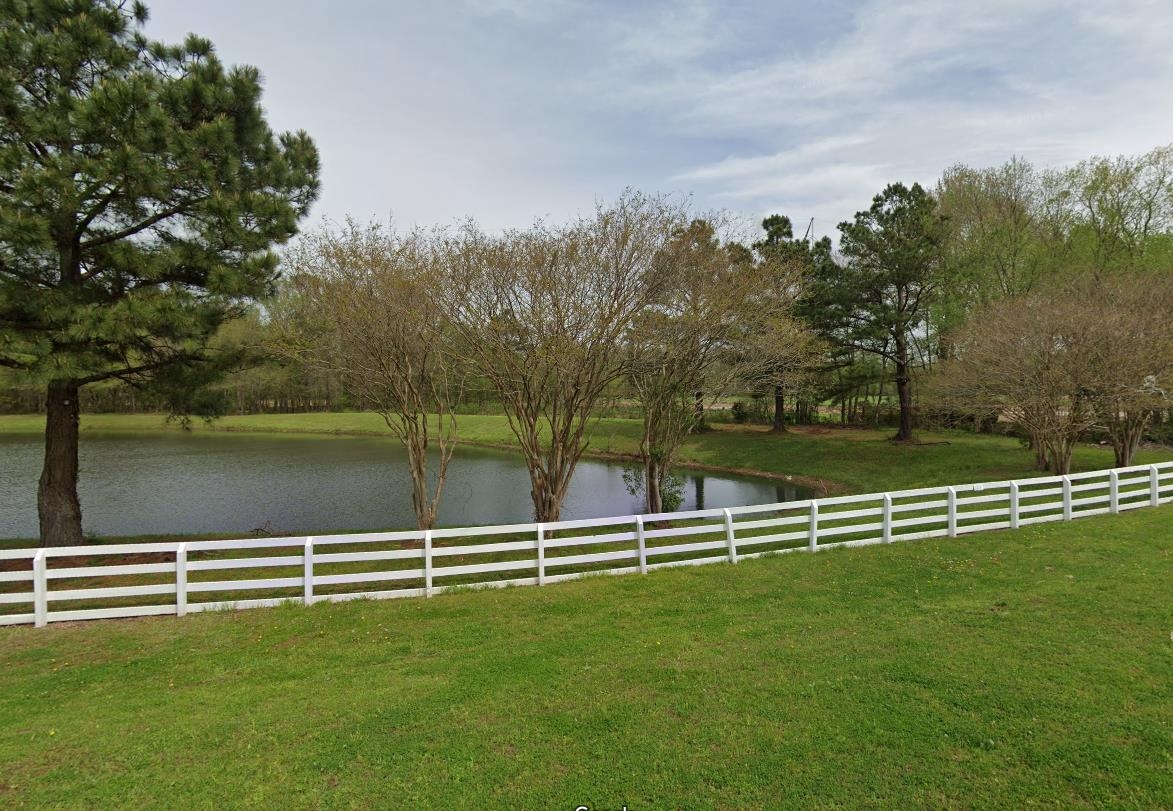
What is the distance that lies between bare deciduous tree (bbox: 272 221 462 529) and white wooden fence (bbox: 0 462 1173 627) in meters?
3.59

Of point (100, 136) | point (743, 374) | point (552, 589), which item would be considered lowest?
point (552, 589)

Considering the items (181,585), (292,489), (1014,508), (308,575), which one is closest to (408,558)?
(308,575)

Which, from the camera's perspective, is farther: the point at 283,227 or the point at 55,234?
the point at 283,227

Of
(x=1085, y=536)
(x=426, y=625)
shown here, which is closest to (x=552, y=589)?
(x=426, y=625)

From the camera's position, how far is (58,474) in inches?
442

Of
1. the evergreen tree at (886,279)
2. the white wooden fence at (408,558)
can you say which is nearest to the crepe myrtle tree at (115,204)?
the white wooden fence at (408,558)

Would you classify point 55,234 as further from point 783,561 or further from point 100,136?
point 783,561

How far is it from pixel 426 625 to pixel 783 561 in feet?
18.5

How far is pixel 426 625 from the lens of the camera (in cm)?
690

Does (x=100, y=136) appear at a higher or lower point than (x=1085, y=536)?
higher

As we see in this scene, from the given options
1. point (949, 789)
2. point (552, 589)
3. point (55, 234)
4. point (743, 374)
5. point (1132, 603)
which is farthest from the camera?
point (743, 374)

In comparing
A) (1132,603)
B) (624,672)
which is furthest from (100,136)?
(1132,603)

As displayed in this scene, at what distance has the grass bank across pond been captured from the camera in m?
22.8

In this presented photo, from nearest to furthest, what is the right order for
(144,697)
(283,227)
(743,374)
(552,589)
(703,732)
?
(703,732) < (144,697) < (552,589) < (283,227) < (743,374)
